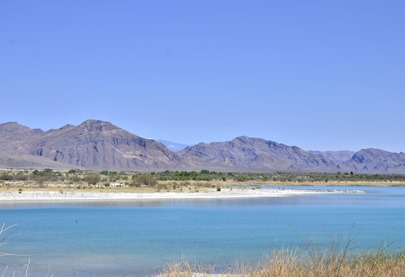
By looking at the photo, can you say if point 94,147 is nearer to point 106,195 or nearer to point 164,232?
point 106,195

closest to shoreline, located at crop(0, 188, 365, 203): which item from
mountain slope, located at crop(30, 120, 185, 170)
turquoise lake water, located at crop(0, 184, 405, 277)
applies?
turquoise lake water, located at crop(0, 184, 405, 277)

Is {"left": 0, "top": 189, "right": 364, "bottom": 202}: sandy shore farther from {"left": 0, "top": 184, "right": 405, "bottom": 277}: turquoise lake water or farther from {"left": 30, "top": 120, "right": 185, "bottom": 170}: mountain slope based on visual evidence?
{"left": 30, "top": 120, "right": 185, "bottom": 170}: mountain slope

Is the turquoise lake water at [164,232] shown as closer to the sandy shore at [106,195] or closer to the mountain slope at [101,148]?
the sandy shore at [106,195]

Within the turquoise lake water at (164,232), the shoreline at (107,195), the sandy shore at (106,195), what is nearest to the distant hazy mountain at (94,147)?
the sandy shore at (106,195)

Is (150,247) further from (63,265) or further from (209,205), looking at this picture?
(209,205)

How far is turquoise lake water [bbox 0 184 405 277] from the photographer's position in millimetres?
16406

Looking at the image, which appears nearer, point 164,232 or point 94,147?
point 164,232

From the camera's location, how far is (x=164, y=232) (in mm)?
24594

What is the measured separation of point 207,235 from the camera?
76.6 ft

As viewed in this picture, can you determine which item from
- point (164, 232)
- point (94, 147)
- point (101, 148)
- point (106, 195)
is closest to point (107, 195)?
point (106, 195)

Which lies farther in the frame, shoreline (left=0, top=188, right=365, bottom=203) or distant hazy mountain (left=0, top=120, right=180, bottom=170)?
distant hazy mountain (left=0, top=120, right=180, bottom=170)

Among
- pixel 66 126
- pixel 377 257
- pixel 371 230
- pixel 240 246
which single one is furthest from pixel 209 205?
pixel 66 126

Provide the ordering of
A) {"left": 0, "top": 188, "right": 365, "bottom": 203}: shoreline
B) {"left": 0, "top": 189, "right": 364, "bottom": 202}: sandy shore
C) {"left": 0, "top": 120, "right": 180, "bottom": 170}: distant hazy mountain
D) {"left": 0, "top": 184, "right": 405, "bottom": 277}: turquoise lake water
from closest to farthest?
{"left": 0, "top": 184, "right": 405, "bottom": 277}: turquoise lake water, {"left": 0, "top": 188, "right": 365, "bottom": 203}: shoreline, {"left": 0, "top": 189, "right": 364, "bottom": 202}: sandy shore, {"left": 0, "top": 120, "right": 180, "bottom": 170}: distant hazy mountain

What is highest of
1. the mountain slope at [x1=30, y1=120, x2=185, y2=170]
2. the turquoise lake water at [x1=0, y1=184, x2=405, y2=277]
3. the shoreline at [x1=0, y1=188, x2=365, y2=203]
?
the mountain slope at [x1=30, y1=120, x2=185, y2=170]
